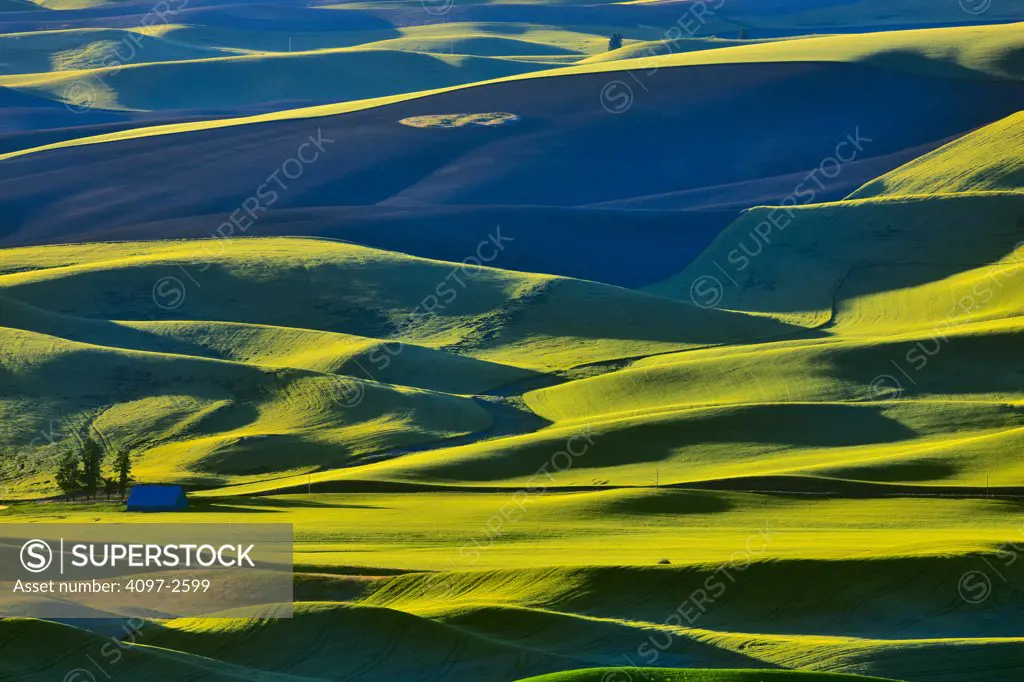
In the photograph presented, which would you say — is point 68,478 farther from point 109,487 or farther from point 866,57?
point 866,57

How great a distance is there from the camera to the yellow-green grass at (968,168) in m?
104

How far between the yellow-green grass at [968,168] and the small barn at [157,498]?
63484 mm

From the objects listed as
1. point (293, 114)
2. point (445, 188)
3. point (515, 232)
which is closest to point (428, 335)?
point (515, 232)

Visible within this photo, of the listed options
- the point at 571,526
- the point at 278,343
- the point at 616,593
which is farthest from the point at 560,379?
the point at 616,593

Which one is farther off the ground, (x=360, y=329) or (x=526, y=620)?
(x=526, y=620)

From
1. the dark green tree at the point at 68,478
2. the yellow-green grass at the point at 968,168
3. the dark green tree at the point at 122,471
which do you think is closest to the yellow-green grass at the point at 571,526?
the dark green tree at the point at 68,478

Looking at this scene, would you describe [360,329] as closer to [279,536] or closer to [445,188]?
[445,188]

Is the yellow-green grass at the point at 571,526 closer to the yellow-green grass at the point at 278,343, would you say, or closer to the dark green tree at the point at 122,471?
the dark green tree at the point at 122,471

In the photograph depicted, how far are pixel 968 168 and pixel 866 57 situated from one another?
885 inches

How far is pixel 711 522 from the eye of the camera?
50.4 metres

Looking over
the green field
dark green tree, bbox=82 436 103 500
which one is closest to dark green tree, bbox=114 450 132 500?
dark green tree, bbox=82 436 103 500

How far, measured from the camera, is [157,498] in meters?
53.4

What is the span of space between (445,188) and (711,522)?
2655 inches

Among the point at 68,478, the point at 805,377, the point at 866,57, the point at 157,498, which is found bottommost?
the point at 68,478
